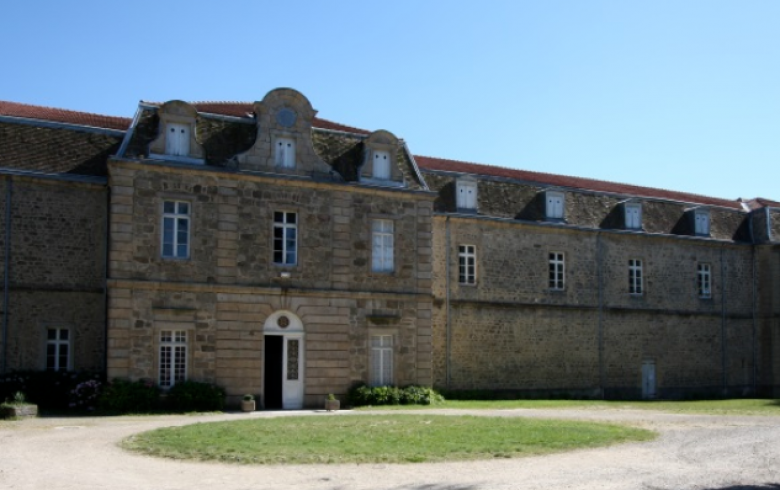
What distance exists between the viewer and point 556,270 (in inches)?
1214

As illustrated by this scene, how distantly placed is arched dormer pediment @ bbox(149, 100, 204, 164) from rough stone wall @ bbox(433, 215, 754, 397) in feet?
28.2

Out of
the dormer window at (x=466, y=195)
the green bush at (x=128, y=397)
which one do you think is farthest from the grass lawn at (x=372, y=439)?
the dormer window at (x=466, y=195)

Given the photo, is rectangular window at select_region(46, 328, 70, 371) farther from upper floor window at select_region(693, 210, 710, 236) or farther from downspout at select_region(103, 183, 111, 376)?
upper floor window at select_region(693, 210, 710, 236)

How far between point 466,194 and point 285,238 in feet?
24.9

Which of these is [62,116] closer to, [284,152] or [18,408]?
[284,152]

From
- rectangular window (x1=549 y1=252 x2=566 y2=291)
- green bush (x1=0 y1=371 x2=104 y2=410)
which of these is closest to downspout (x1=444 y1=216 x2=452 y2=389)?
rectangular window (x1=549 y1=252 x2=566 y2=291)

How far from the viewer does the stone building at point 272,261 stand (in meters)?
22.6

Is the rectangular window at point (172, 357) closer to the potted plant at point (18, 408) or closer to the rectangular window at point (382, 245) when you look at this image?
the potted plant at point (18, 408)

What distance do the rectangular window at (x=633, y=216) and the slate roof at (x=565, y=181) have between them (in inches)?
61.7

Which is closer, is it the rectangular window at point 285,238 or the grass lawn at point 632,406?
the grass lawn at point 632,406

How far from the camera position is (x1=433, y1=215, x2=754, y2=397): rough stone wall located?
2889cm

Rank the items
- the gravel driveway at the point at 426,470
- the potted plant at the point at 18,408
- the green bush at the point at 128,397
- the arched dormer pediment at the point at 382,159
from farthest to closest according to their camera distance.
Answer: the arched dormer pediment at the point at 382,159
the green bush at the point at 128,397
the potted plant at the point at 18,408
the gravel driveway at the point at 426,470

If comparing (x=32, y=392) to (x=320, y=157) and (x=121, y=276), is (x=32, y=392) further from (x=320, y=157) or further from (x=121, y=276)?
(x=320, y=157)

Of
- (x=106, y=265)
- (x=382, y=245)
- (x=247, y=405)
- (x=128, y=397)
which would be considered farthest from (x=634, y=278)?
(x=128, y=397)
